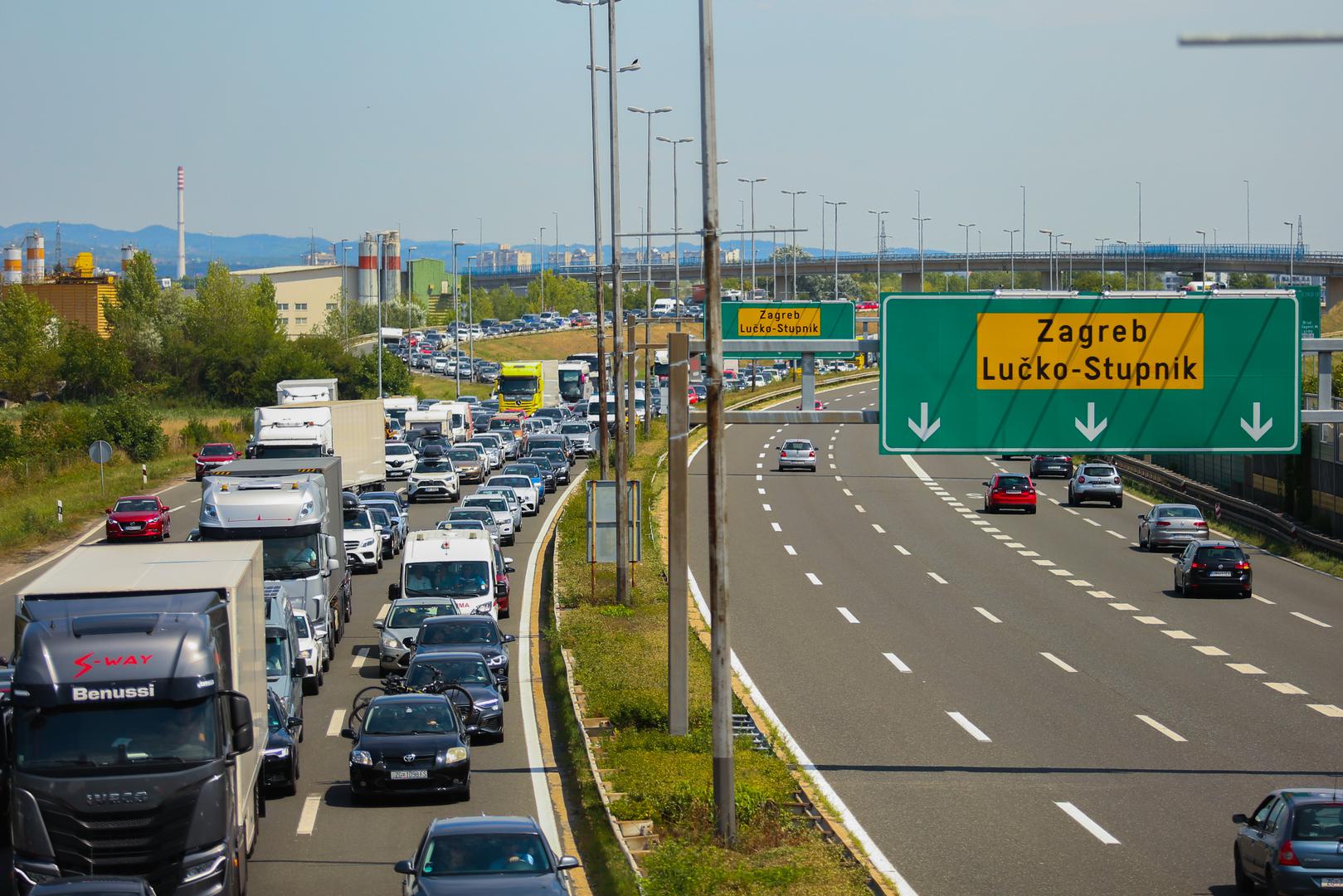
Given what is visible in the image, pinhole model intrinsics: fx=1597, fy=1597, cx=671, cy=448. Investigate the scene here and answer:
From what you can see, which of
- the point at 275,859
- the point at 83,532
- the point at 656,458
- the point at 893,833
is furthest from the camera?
the point at 656,458

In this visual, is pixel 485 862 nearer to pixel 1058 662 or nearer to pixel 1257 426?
pixel 1257 426

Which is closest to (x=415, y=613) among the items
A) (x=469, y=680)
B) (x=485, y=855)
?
→ (x=469, y=680)

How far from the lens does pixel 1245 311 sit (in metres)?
20.0

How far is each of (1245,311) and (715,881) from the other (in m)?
10.1

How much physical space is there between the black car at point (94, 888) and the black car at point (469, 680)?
Answer: 10.8 metres

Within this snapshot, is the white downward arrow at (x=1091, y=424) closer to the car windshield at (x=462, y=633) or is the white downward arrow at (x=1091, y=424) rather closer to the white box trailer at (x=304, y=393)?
the car windshield at (x=462, y=633)

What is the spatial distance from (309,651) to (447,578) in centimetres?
542

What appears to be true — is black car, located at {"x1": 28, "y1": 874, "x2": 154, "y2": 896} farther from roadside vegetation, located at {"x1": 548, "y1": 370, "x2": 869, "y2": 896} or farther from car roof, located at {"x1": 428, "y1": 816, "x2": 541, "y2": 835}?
roadside vegetation, located at {"x1": 548, "y1": 370, "x2": 869, "y2": 896}

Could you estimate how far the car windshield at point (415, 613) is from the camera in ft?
94.8

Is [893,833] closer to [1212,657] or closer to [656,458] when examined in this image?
[1212,657]

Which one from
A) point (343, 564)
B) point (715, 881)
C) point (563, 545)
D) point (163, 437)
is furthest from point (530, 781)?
point (163, 437)

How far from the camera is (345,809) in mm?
19953

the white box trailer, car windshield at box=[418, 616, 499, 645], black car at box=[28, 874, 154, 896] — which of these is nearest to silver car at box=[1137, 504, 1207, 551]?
car windshield at box=[418, 616, 499, 645]

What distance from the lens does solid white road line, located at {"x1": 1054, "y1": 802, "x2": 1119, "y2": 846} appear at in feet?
60.1
